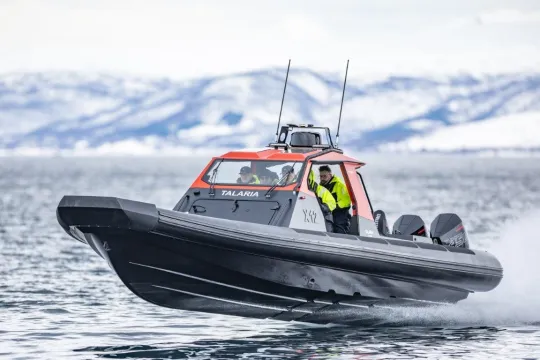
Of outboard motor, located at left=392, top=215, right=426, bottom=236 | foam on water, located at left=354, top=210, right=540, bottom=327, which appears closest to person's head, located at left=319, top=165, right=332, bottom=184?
outboard motor, located at left=392, top=215, right=426, bottom=236

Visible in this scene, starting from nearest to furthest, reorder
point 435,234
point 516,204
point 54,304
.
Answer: point 435,234 → point 54,304 → point 516,204

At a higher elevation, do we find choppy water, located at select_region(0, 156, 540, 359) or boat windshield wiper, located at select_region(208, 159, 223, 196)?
boat windshield wiper, located at select_region(208, 159, 223, 196)

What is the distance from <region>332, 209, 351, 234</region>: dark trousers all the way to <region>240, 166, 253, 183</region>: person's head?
1.29 m

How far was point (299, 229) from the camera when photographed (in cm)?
1527

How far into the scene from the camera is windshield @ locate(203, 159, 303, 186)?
15.9 meters

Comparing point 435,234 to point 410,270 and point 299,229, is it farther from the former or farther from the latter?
point 299,229

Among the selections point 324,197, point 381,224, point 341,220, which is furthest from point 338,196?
point 381,224

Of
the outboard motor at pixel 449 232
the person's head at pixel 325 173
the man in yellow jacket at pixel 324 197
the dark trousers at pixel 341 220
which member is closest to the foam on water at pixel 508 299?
the outboard motor at pixel 449 232

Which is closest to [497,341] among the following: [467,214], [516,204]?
[467,214]

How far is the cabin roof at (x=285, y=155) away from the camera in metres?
16.0

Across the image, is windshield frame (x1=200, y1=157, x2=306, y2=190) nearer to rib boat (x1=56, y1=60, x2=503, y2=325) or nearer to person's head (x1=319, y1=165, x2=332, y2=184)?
rib boat (x1=56, y1=60, x2=503, y2=325)

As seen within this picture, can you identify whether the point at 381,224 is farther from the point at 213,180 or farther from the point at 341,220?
the point at 213,180

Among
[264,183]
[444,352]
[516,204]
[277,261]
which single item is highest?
[516,204]

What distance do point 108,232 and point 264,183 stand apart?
8.42ft
